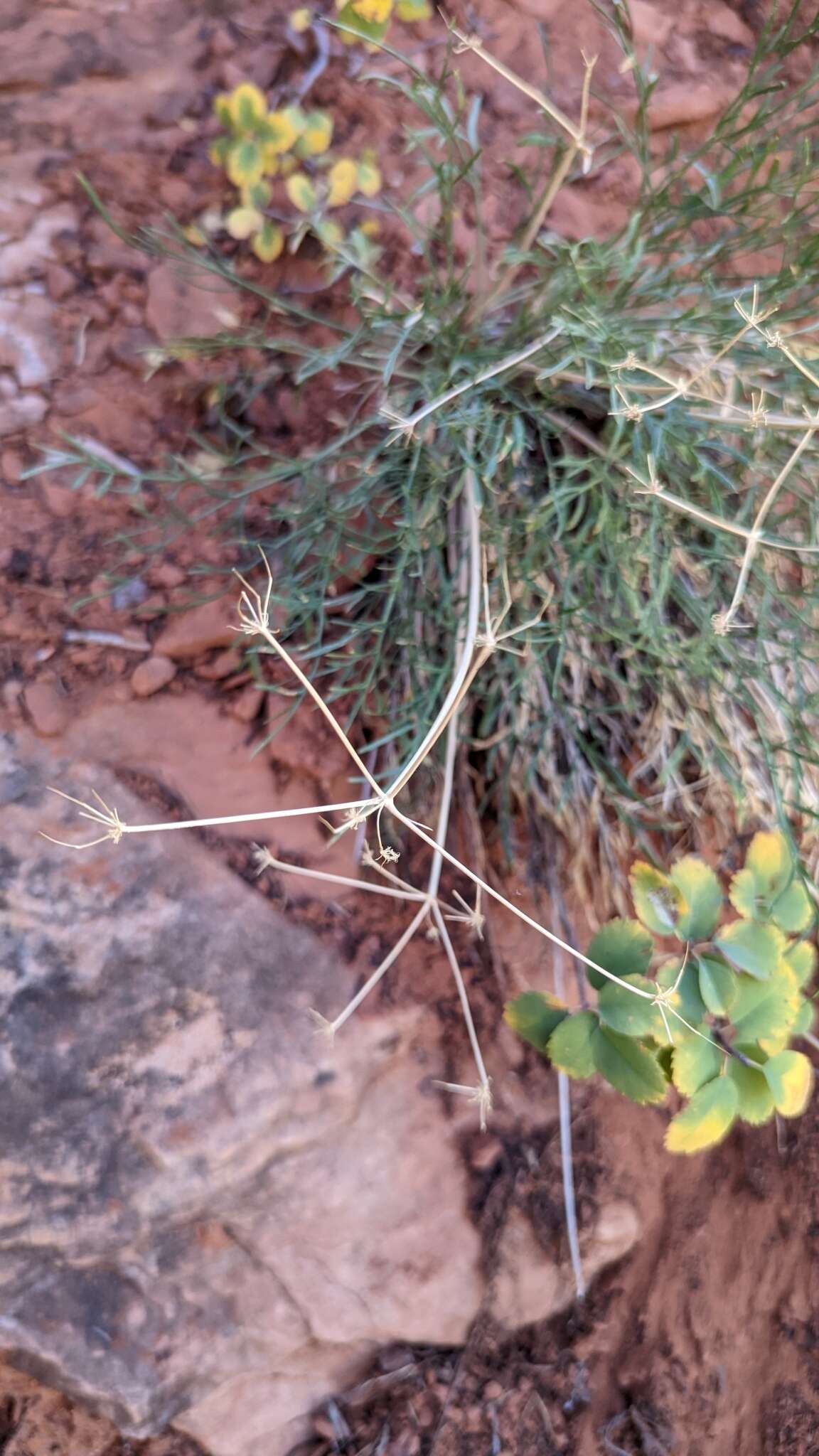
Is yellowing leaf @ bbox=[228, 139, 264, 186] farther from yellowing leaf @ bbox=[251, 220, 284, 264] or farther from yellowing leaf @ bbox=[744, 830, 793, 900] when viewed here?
yellowing leaf @ bbox=[744, 830, 793, 900]

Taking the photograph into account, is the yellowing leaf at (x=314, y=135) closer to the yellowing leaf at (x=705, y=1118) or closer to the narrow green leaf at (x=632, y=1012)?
the narrow green leaf at (x=632, y=1012)

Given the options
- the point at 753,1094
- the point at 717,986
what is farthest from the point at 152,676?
the point at 753,1094

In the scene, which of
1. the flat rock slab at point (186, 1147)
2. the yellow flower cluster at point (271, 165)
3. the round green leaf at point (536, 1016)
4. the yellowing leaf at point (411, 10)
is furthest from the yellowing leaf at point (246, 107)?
the round green leaf at point (536, 1016)

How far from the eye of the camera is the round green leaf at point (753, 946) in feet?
4.24

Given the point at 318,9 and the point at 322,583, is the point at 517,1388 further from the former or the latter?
the point at 318,9

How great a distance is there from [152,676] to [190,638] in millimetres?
77

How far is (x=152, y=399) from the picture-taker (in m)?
1.50

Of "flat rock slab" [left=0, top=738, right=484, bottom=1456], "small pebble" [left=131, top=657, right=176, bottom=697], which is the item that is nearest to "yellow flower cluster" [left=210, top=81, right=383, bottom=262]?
"small pebble" [left=131, top=657, right=176, bottom=697]

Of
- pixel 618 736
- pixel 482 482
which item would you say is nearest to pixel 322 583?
pixel 482 482

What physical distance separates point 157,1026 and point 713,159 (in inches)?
63.3

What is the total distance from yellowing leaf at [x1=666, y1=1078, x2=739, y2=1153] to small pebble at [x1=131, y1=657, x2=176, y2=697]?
90 centimetres

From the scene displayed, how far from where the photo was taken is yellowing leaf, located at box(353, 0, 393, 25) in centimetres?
152

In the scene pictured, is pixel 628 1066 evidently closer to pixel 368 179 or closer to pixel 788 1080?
pixel 788 1080

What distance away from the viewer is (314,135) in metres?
1.51
